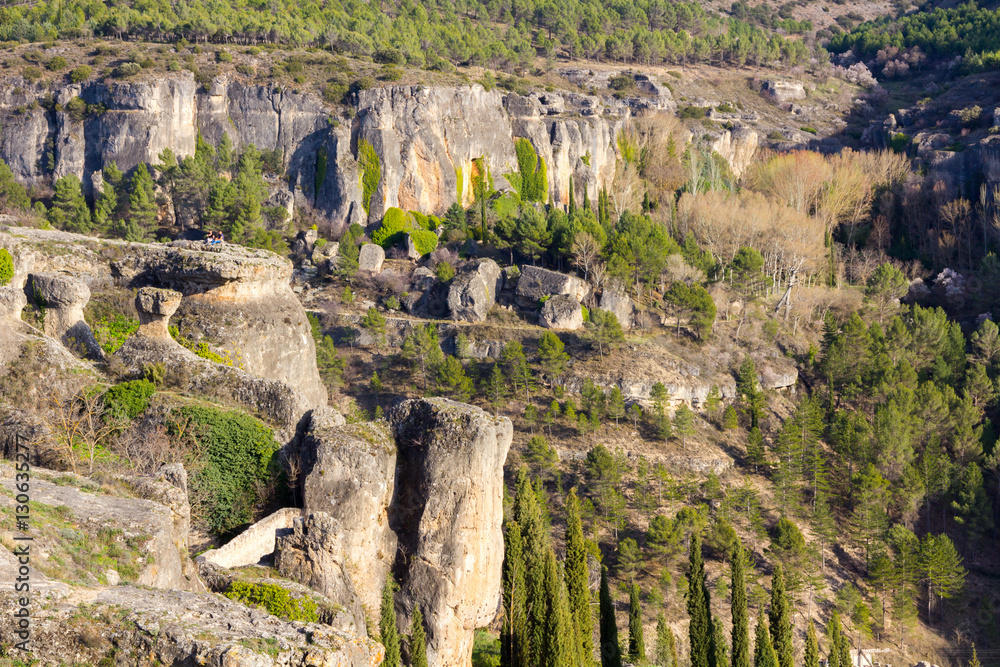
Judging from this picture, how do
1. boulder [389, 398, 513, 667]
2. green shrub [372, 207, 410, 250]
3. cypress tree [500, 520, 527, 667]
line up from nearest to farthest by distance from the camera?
1. boulder [389, 398, 513, 667]
2. cypress tree [500, 520, 527, 667]
3. green shrub [372, 207, 410, 250]

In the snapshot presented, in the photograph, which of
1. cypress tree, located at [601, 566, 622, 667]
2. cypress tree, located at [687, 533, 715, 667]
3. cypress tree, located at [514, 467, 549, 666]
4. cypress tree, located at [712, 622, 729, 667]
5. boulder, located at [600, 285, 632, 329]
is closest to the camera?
cypress tree, located at [514, 467, 549, 666]

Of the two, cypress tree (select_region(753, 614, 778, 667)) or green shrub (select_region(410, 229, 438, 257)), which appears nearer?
cypress tree (select_region(753, 614, 778, 667))

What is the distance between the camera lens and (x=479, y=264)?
59.0 m

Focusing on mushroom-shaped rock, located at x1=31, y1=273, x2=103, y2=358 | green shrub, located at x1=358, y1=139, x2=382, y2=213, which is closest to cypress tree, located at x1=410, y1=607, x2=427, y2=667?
mushroom-shaped rock, located at x1=31, y1=273, x2=103, y2=358

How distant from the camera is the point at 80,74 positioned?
7119 cm

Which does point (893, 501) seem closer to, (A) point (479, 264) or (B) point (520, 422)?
(B) point (520, 422)

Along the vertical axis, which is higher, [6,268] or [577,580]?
[6,268]

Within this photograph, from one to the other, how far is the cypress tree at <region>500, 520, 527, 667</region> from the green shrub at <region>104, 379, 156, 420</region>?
8032 mm

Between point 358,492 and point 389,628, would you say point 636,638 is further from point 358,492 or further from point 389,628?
point 358,492

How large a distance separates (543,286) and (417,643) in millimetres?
41137

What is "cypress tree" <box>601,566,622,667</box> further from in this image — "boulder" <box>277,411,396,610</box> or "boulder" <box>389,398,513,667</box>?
"boulder" <box>277,411,396,610</box>

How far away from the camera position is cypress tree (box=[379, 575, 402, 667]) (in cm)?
1673

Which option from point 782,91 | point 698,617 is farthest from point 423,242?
point 782,91

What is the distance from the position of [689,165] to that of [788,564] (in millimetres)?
49212
